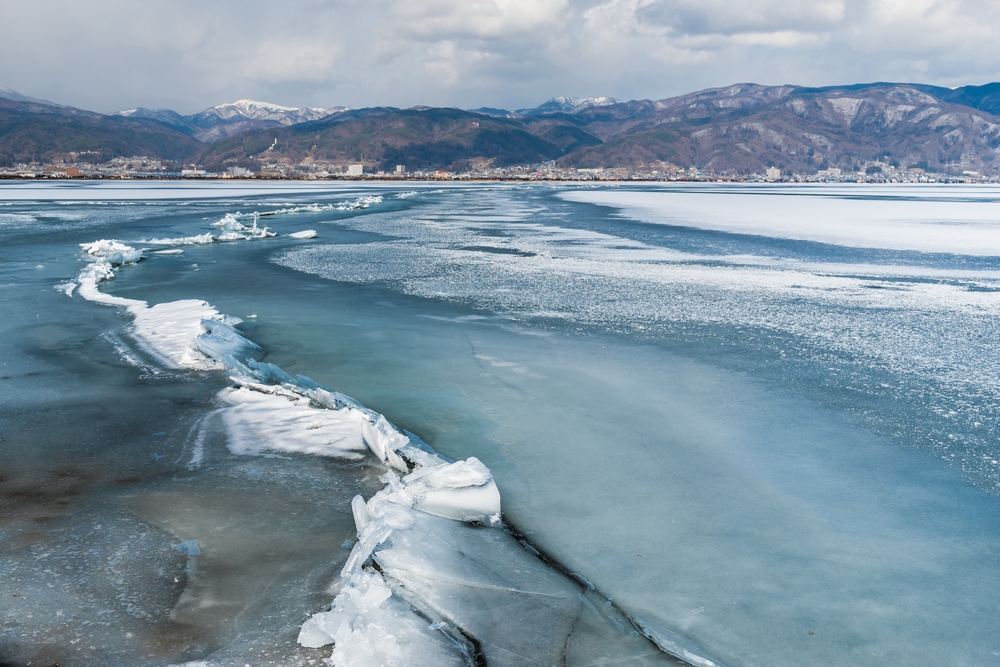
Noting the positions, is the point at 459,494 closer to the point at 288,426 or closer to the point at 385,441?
the point at 385,441

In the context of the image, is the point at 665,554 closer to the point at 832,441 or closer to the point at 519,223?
the point at 832,441

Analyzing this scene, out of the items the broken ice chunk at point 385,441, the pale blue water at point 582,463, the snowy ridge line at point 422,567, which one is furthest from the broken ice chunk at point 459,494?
the broken ice chunk at point 385,441

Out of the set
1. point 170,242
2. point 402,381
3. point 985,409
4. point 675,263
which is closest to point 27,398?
point 402,381

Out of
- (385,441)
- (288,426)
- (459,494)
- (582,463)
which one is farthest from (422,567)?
(288,426)

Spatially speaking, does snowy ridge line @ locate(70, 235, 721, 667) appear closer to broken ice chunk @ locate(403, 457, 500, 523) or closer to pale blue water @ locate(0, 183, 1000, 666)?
broken ice chunk @ locate(403, 457, 500, 523)

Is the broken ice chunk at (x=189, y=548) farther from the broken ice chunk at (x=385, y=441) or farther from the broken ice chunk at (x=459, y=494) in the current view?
the broken ice chunk at (x=385, y=441)

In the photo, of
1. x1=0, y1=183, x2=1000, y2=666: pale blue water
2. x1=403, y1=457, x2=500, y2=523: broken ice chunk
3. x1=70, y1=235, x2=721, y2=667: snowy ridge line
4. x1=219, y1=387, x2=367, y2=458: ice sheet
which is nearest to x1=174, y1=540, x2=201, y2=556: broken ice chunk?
x1=0, y1=183, x2=1000, y2=666: pale blue water
